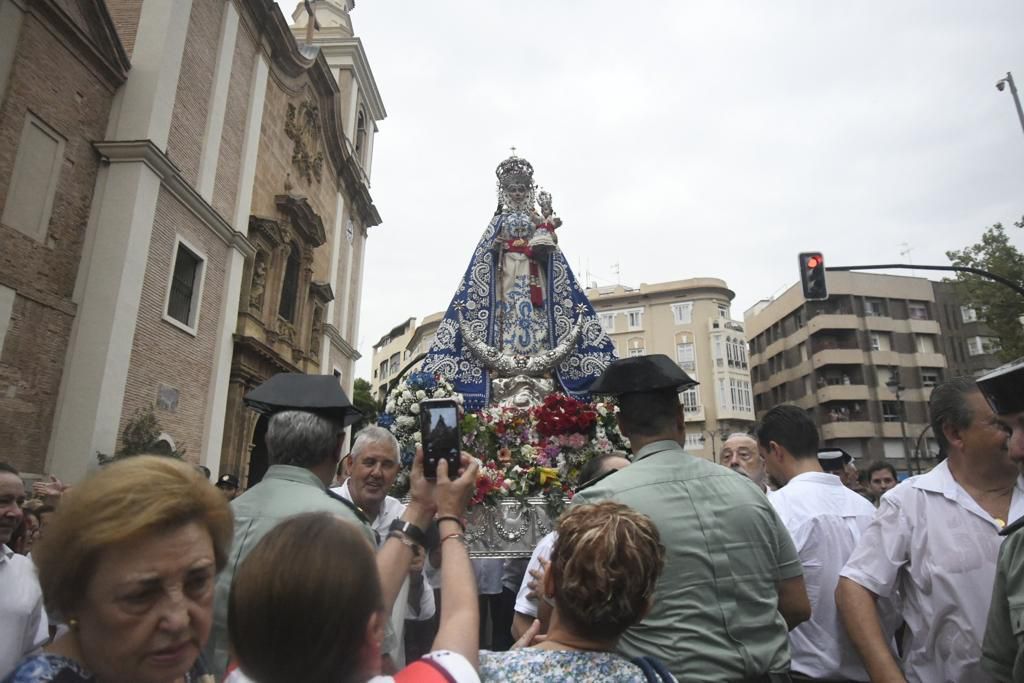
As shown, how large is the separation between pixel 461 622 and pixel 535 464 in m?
3.56

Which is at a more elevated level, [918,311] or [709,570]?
[918,311]

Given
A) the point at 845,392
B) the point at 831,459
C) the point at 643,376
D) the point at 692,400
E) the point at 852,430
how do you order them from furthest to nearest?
the point at 692,400 < the point at 845,392 < the point at 852,430 < the point at 831,459 < the point at 643,376

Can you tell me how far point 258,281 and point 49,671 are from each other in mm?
16482

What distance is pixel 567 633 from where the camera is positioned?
1608mm

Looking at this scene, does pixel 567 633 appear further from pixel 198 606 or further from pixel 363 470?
pixel 363 470

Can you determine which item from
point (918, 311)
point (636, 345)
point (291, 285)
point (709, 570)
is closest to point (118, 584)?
point (709, 570)

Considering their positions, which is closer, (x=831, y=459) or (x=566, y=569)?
(x=566, y=569)

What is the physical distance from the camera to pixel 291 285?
18.7 m

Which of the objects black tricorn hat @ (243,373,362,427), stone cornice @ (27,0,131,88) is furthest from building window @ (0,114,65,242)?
black tricorn hat @ (243,373,362,427)

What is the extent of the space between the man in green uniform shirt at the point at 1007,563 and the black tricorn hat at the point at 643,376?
0.95 m

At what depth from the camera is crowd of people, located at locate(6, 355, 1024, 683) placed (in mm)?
1244

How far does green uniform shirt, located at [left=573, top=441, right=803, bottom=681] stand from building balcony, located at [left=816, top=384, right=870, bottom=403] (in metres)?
41.0

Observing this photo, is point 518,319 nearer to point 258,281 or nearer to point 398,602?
point 398,602

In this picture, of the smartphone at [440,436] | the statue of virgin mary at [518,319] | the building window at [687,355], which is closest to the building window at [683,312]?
the building window at [687,355]
